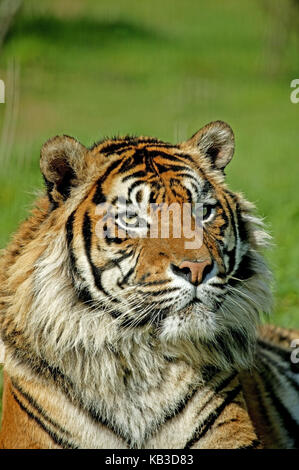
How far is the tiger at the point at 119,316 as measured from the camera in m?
2.92

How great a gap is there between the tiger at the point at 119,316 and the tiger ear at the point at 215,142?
185 mm

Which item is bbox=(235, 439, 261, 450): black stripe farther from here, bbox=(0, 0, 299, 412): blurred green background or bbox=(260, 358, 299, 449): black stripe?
bbox=(0, 0, 299, 412): blurred green background

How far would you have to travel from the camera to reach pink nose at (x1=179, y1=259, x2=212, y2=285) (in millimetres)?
2740

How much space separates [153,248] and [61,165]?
1.54 ft

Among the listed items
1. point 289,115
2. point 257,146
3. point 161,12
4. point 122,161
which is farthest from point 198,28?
point 122,161

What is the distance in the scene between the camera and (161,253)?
283 centimetres

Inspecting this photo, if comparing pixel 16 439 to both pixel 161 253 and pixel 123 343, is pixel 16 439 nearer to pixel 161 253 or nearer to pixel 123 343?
pixel 123 343

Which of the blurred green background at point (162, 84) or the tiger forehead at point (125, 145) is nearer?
the tiger forehead at point (125, 145)

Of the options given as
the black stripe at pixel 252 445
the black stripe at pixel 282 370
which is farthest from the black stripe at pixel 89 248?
the black stripe at pixel 282 370

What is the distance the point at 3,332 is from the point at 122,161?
2.64 feet

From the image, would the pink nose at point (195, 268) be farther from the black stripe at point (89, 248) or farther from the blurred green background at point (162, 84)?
the blurred green background at point (162, 84)
